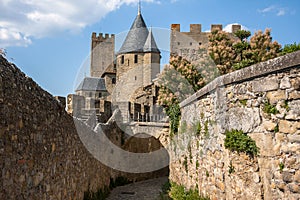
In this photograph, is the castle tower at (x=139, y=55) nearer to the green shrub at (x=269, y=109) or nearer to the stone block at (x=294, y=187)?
the green shrub at (x=269, y=109)

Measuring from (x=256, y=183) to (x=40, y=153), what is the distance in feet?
8.70

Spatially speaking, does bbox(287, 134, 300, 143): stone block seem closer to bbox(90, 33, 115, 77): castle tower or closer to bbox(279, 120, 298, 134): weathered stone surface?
bbox(279, 120, 298, 134): weathered stone surface

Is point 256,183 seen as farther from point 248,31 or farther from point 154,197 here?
point 248,31

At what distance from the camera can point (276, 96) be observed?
3.69 meters

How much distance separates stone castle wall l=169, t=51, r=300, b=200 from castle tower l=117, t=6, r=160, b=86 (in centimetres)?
2386

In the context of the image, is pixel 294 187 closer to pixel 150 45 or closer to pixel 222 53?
pixel 222 53

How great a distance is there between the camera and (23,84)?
310 centimetres

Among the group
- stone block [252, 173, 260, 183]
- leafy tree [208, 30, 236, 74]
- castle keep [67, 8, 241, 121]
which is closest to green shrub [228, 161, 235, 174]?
stone block [252, 173, 260, 183]

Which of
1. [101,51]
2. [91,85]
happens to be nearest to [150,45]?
[91,85]

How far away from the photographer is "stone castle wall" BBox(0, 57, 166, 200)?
8.80ft

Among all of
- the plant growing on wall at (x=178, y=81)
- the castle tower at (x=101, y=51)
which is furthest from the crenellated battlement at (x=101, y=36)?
the plant growing on wall at (x=178, y=81)

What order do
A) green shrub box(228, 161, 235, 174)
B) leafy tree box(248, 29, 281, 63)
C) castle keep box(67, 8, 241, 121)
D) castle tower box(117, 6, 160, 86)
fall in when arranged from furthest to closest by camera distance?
castle tower box(117, 6, 160, 86) < castle keep box(67, 8, 241, 121) < leafy tree box(248, 29, 281, 63) < green shrub box(228, 161, 235, 174)

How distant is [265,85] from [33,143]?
8.95 feet

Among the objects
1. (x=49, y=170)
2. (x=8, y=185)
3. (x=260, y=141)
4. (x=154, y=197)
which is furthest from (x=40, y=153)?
(x=154, y=197)
